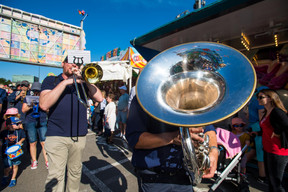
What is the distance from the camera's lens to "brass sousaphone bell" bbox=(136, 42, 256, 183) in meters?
0.76

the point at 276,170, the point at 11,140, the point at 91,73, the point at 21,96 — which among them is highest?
the point at 91,73

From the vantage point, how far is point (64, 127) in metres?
1.63

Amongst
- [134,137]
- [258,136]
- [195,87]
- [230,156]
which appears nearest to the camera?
[134,137]

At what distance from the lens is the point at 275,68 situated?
354 centimetres

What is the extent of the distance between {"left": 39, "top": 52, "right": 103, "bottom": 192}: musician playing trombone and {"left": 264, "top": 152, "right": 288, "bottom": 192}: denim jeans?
2.65 metres

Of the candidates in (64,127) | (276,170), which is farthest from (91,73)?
(276,170)

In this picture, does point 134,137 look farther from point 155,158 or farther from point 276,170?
point 276,170

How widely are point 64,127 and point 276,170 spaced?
2882mm

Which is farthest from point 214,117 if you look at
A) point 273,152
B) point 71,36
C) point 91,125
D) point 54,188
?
point 71,36

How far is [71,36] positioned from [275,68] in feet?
32.3

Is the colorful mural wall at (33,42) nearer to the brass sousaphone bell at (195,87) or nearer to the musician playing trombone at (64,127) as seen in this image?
the musician playing trombone at (64,127)

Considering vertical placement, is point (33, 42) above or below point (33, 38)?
below

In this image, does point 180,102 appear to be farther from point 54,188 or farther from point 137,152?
point 54,188

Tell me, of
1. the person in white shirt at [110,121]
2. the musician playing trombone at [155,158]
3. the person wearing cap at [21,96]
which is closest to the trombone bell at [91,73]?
the musician playing trombone at [155,158]
